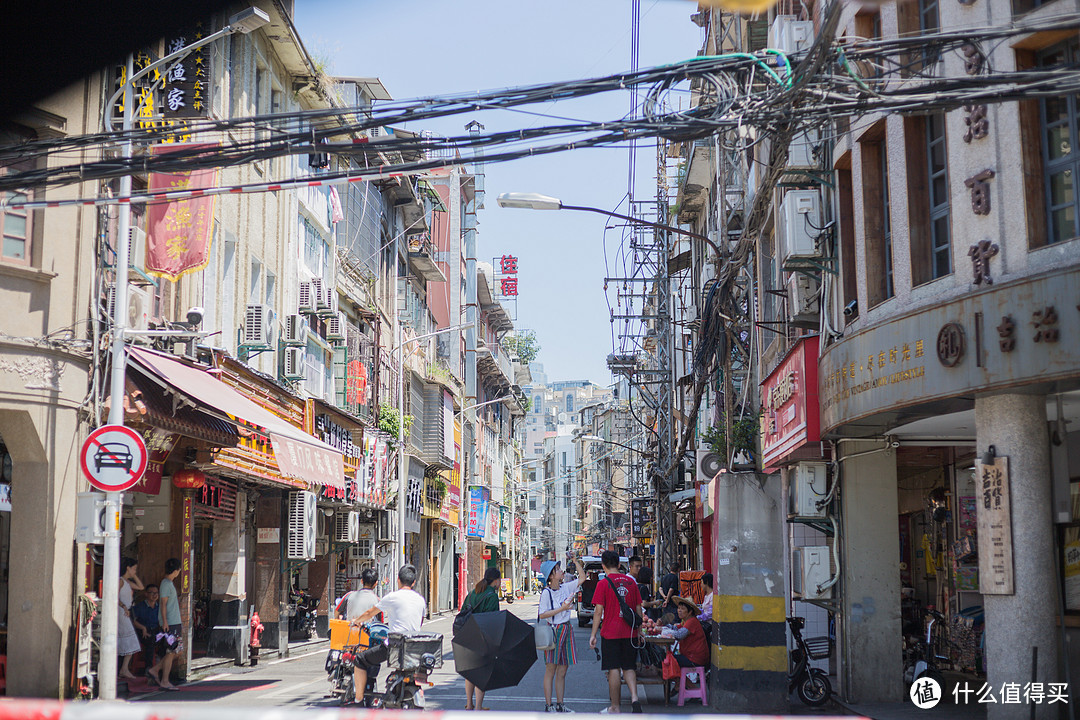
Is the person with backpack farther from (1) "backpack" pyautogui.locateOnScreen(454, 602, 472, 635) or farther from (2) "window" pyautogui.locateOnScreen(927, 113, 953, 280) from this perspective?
(2) "window" pyautogui.locateOnScreen(927, 113, 953, 280)

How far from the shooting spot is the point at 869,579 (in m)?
15.2

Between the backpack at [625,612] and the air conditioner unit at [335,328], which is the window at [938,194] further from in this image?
the air conditioner unit at [335,328]

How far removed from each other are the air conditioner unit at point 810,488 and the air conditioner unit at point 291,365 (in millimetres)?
12415

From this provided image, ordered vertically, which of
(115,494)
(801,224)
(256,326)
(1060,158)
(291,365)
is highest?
(801,224)

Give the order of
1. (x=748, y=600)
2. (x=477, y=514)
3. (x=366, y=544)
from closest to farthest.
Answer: (x=748, y=600) < (x=366, y=544) < (x=477, y=514)

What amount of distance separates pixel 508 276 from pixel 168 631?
2517 inches

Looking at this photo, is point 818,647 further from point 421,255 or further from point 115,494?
point 421,255

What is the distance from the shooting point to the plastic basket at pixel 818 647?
15.8 m

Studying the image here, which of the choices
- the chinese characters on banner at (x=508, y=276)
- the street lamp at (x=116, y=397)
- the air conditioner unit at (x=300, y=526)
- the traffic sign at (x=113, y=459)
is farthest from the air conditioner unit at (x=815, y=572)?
the chinese characters on banner at (x=508, y=276)

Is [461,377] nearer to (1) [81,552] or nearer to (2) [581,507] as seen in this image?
(1) [81,552]

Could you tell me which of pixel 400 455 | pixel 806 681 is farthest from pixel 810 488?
pixel 400 455

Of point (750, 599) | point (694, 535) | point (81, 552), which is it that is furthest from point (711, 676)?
point (694, 535)

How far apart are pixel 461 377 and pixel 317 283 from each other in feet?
105

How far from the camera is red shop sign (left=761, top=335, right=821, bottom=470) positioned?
15632mm
